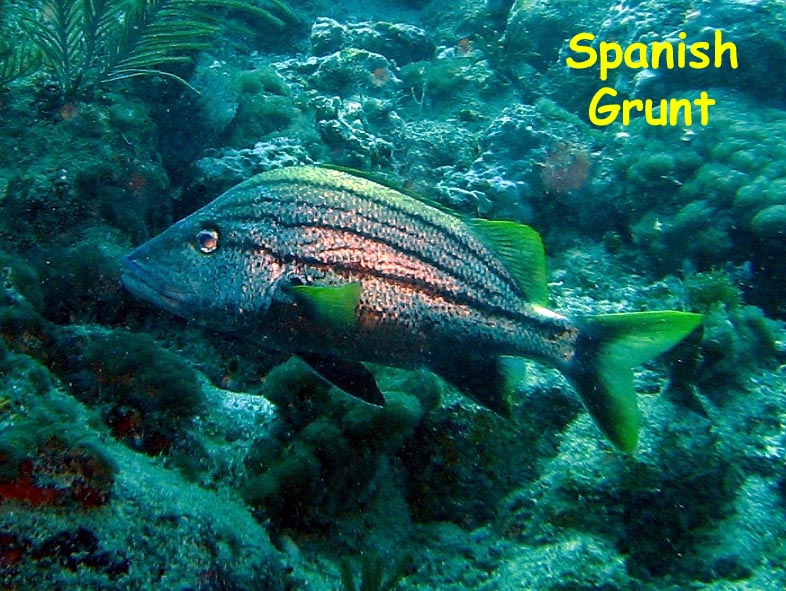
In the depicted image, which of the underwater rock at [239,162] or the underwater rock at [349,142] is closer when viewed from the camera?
the underwater rock at [239,162]

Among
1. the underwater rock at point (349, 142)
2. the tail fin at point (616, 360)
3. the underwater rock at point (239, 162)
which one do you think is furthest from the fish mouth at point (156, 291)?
the underwater rock at point (349, 142)

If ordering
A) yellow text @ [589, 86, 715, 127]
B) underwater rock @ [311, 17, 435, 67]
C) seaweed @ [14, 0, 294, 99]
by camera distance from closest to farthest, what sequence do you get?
seaweed @ [14, 0, 294, 99] → yellow text @ [589, 86, 715, 127] → underwater rock @ [311, 17, 435, 67]

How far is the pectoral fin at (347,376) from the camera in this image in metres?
2.07

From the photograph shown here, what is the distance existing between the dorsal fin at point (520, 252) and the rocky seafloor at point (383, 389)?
947 millimetres

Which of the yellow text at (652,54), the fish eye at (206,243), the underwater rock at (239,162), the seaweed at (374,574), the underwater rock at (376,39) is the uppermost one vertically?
the underwater rock at (376,39)

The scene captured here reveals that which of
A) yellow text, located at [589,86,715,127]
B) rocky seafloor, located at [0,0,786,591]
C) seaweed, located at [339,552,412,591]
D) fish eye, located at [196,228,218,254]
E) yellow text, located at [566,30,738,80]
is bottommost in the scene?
seaweed, located at [339,552,412,591]

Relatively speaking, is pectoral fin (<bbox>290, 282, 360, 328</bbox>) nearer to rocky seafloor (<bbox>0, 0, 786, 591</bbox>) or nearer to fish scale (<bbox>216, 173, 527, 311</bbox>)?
fish scale (<bbox>216, 173, 527, 311</bbox>)

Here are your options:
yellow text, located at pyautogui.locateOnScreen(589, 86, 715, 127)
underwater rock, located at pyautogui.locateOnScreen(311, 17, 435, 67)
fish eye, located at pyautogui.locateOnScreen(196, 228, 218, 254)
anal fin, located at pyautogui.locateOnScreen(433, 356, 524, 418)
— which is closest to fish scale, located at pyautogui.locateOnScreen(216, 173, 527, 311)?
fish eye, located at pyautogui.locateOnScreen(196, 228, 218, 254)

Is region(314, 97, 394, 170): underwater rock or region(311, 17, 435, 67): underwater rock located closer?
region(314, 97, 394, 170): underwater rock

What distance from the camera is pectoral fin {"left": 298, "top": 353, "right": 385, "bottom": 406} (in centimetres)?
207

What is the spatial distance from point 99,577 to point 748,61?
720 cm

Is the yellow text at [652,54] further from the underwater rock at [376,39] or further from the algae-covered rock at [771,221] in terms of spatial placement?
the algae-covered rock at [771,221]

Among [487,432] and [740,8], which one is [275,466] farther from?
[740,8]

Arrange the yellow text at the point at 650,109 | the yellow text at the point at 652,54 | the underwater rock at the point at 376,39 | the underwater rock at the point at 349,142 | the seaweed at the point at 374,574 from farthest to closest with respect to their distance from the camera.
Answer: the underwater rock at the point at 376,39 → the yellow text at the point at 652,54 → the yellow text at the point at 650,109 → the underwater rock at the point at 349,142 → the seaweed at the point at 374,574
